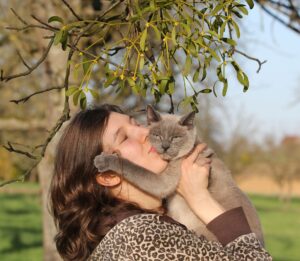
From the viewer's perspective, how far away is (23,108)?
13.3 metres

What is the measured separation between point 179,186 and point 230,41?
2.94ft

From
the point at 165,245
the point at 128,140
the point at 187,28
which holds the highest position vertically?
the point at 187,28

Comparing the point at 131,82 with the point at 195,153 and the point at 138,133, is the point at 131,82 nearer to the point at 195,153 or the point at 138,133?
the point at 138,133

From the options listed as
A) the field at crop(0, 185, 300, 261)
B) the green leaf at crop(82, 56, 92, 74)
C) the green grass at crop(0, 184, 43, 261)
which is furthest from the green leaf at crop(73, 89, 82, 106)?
the green grass at crop(0, 184, 43, 261)

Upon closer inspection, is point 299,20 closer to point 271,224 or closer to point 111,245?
point 111,245

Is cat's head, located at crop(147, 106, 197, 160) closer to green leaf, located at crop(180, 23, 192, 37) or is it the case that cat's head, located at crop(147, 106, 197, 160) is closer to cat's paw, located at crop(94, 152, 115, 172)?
cat's paw, located at crop(94, 152, 115, 172)

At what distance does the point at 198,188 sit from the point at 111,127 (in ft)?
1.60

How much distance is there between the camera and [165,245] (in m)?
2.41

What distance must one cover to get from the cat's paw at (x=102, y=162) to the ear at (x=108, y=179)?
7cm

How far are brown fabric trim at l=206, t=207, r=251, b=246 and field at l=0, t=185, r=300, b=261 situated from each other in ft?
21.5

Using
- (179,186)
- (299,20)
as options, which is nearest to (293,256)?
(299,20)

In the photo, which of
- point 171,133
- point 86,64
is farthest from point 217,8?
point 171,133

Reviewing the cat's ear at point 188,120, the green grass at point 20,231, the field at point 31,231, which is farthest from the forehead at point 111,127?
the green grass at point 20,231

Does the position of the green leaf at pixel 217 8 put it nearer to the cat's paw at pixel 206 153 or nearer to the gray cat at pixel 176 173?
the gray cat at pixel 176 173
